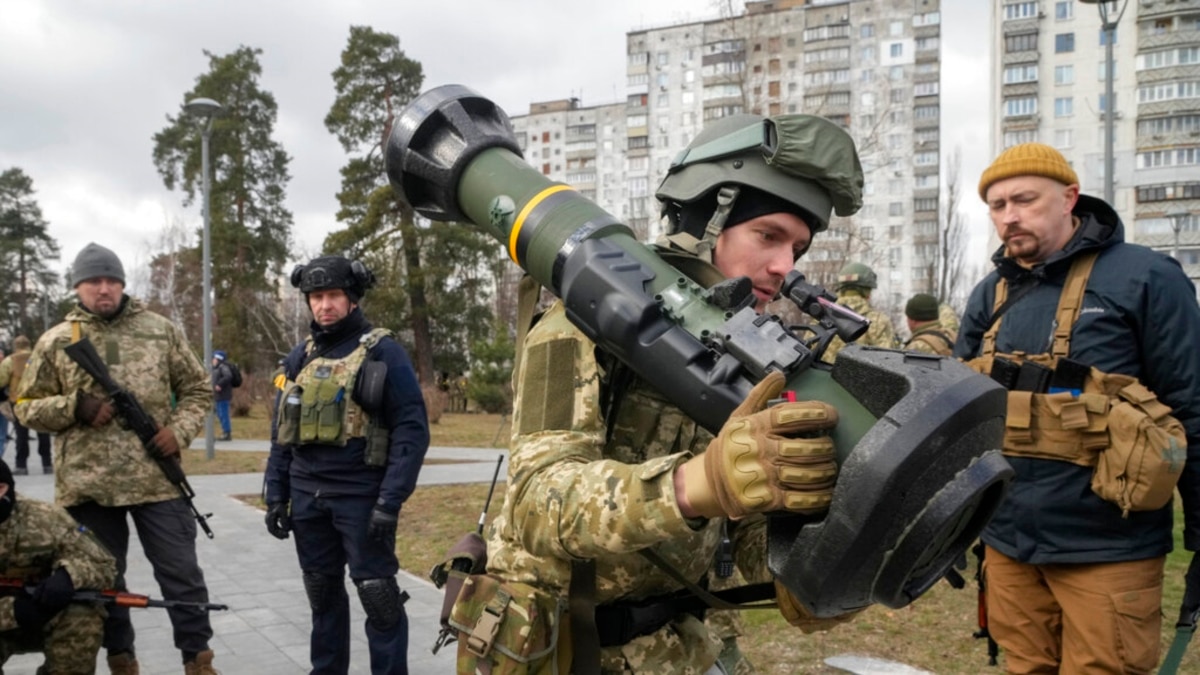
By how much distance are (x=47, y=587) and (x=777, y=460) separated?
4.04 metres

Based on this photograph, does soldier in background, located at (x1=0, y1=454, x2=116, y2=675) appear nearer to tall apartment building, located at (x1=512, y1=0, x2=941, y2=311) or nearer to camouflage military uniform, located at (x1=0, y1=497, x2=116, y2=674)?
camouflage military uniform, located at (x1=0, y1=497, x2=116, y2=674)

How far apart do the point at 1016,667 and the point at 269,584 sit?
5437 millimetres

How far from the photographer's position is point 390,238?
110 ft

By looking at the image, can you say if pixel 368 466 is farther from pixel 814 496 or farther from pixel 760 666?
pixel 814 496

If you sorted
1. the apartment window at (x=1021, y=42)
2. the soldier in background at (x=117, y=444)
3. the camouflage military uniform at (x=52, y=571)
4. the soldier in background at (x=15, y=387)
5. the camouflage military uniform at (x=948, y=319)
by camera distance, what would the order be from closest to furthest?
1. the camouflage military uniform at (x=52, y=571)
2. the soldier in background at (x=117, y=444)
3. the camouflage military uniform at (x=948, y=319)
4. the soldier in background at (x=15, y=387)
5. the apartment window at (x=1021, y=42)

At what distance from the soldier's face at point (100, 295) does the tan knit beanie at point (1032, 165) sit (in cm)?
451

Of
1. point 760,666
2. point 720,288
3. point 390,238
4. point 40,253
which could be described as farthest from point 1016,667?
point 40,253

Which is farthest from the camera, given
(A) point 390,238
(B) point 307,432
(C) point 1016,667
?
(A) point 390,238

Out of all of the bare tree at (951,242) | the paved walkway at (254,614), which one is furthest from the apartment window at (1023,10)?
the paved walkway at (254,614)

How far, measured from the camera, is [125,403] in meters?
4.64

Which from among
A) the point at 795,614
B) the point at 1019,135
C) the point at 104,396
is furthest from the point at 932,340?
the point at 1019,135

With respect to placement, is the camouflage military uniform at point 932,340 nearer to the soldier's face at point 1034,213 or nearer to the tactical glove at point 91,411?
the soldier's face at point 1034,213

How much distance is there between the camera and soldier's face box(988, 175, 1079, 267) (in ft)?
10.1

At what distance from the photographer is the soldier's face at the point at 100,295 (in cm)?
469
